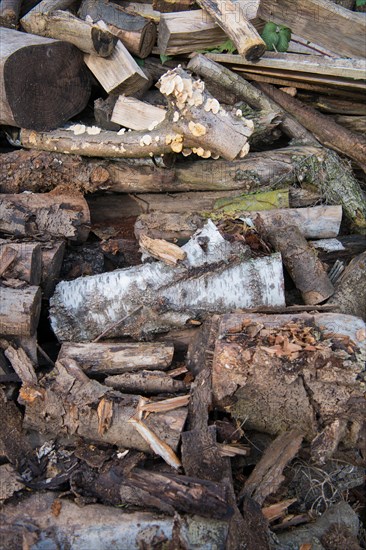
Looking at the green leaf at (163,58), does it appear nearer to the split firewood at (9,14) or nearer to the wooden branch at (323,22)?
the wooden branch at (323,22)

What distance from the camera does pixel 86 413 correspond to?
10.3ft

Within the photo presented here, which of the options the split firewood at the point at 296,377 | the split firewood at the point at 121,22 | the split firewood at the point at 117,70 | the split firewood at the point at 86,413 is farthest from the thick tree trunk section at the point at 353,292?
the split firewood at the point at 121,22

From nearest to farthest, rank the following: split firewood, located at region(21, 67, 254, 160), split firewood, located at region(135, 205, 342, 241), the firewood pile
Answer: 1. the firewood pile
2. split firewood, located at region(21, 67, 254, 160)
3. split firewood, located at region(135, 205, 342, 241)

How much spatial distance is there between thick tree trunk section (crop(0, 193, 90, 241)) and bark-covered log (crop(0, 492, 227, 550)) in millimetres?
1962

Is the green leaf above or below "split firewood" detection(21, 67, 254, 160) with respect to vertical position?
above

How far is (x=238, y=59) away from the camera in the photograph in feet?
14.8

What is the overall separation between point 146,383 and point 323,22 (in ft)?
11.9

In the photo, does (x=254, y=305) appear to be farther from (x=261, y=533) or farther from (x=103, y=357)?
(x=261, y=533)

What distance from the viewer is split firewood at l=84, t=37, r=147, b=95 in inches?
169

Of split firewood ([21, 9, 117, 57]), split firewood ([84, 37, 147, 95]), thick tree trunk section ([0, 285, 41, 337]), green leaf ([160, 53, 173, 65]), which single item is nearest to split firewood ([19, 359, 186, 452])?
thick tree trunk section ([0, 285, 41, 337])

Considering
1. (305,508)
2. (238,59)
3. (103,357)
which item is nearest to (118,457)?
(103,357)

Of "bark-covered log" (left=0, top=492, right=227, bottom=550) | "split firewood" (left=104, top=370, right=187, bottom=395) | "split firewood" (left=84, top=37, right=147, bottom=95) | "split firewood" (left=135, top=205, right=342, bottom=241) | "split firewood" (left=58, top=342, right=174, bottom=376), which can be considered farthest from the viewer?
"split firewood" (left=84, top=37, right=147, bottom=95)

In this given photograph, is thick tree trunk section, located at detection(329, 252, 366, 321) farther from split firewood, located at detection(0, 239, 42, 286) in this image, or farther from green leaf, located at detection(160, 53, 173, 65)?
green leaf, located at detection(160, 53, 173, 65)

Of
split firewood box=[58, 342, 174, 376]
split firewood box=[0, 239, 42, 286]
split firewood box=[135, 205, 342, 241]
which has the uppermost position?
split firewood box=[135, 205, 342, 241]
